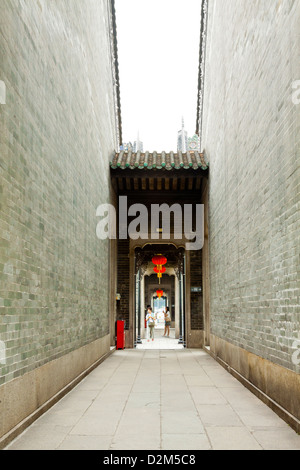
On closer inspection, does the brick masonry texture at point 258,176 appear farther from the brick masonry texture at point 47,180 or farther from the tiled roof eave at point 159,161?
the brick masonry texture at point 47,180

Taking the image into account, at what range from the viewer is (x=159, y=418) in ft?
14.4

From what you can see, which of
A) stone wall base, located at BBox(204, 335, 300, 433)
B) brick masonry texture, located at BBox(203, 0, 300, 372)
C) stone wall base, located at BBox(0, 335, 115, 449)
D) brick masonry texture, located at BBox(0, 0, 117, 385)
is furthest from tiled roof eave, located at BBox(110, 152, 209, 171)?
stone wall base, located at BBox(0, 335, 115, 449)

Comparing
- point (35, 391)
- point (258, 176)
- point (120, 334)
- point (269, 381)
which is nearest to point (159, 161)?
point (120, 334)

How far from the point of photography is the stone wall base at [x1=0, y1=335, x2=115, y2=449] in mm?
3600

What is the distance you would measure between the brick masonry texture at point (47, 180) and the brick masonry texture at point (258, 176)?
97.8 inches

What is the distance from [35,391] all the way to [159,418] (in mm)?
1279

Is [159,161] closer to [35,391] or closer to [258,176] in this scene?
[258,176]

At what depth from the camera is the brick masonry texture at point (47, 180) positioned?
3.76m

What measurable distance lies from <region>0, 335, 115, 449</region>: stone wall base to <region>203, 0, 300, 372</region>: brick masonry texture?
8.27ft

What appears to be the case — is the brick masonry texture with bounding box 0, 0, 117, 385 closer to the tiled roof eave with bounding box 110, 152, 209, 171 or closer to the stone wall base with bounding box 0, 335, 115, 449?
the stone wall base with bounding box 0, 335, 115, 449

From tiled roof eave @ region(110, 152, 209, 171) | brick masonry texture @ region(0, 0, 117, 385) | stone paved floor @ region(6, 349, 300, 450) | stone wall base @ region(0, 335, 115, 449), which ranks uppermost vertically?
tiled roof eave @ region(110, 152, 209, 171)

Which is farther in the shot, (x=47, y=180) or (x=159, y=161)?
(x=159, y=161)

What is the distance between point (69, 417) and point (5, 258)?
6.22 feet
